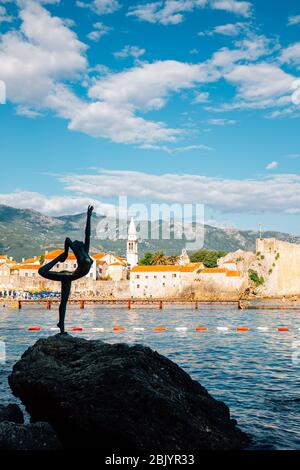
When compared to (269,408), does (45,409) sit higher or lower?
higher

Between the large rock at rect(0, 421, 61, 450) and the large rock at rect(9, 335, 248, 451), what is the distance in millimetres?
544

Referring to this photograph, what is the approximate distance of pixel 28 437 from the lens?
9992mm

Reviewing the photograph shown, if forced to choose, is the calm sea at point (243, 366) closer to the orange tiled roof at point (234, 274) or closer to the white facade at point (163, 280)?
the orange tiled roof at point (234, 274)

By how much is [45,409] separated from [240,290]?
102062mm

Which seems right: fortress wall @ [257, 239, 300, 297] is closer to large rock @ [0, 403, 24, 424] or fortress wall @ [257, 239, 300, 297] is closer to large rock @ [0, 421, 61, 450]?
large rock @ [0, 403, 24, 424]

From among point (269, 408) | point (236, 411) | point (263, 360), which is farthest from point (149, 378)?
point (263, 360)

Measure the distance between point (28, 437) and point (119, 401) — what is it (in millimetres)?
2044

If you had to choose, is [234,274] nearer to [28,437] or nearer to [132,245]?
[132,245]

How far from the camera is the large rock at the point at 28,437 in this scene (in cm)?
969

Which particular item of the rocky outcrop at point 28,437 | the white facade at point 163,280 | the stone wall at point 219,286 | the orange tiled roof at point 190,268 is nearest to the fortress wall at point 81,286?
the white facade at point 163,280

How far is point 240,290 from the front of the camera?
111 m
